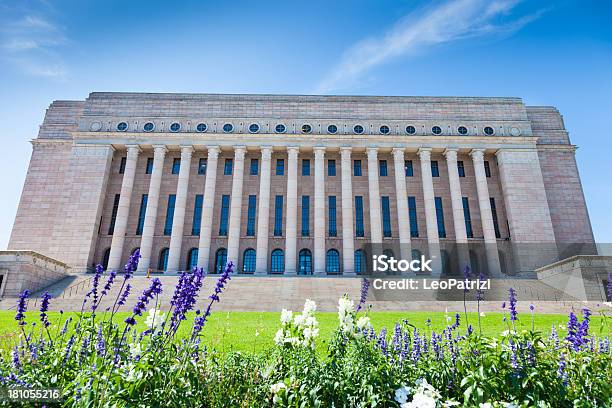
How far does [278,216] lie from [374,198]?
11889mm

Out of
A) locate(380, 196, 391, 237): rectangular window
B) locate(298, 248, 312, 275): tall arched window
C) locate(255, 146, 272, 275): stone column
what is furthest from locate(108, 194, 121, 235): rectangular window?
locate(380, 196, 391, 237): rectangular window

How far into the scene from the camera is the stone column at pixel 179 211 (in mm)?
42062

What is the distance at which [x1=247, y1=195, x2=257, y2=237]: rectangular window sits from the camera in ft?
151

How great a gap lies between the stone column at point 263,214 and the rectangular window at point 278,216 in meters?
1.57

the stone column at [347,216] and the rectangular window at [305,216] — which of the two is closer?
the stone column at [347,216]

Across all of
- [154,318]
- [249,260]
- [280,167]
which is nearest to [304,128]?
[280,167]

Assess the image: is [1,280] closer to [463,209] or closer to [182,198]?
[182,198]

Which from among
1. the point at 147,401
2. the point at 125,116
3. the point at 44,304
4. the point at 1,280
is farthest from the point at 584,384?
the point at 125,116

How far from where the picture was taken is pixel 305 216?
1826 inches

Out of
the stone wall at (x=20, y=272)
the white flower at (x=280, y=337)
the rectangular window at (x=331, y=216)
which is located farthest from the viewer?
the rectangular window at (x=331, y=216)

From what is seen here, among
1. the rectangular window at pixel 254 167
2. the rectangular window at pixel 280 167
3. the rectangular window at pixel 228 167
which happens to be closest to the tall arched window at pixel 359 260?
the rectangular window at pixel 280 167

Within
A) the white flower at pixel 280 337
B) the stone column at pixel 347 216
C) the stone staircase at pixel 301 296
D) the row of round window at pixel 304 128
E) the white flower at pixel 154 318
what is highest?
the row of round window at pixel 304 128

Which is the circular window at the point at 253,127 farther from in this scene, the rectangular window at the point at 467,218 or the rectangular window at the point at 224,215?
the rectangular window at the point at 467,218

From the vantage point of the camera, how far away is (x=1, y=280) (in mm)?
30906
